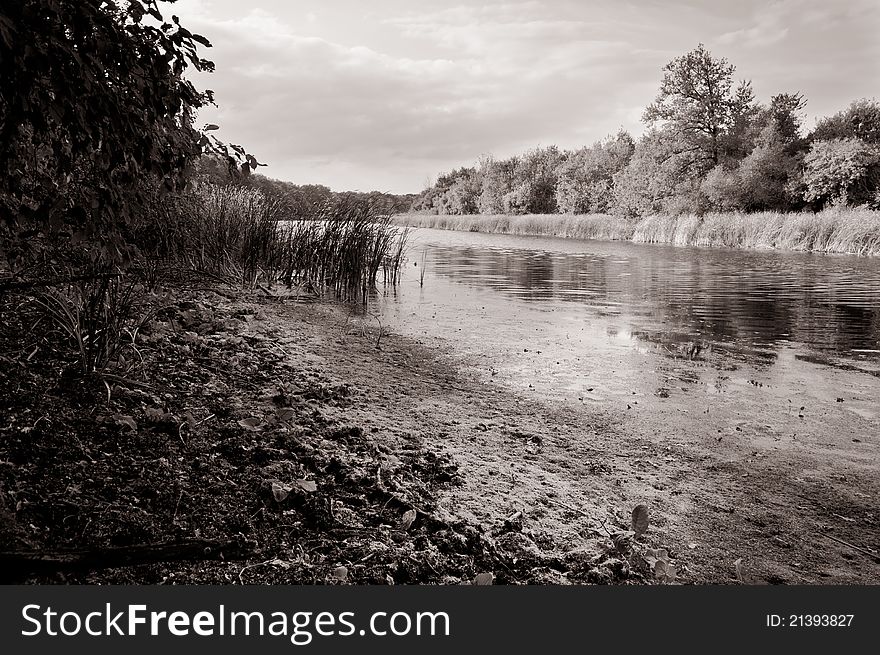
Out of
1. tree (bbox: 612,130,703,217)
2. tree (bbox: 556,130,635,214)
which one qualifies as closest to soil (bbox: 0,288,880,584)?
tree (bbox: 612,130,703,217)

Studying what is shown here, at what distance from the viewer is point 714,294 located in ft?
46.1

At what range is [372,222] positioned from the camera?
1256cm

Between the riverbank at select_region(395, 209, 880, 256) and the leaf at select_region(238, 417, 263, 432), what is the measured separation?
16.5 metres

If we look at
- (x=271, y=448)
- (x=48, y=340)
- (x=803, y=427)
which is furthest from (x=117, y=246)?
(x=803, y=427)

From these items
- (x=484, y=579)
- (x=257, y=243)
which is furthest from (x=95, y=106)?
(x=257, y=243)

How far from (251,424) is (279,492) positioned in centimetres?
84

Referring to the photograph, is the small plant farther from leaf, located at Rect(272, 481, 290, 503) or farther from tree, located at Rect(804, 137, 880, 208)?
tree, located at Rect(804, 137, 880, 208)

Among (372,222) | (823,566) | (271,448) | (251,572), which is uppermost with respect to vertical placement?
(372,222)

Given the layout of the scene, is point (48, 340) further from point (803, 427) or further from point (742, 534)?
point (803, 427)

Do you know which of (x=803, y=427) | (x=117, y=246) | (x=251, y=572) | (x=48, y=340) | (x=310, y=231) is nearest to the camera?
(x=251, y=572)

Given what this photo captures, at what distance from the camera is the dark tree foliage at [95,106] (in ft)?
6.91

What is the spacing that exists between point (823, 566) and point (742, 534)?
1.24 feet

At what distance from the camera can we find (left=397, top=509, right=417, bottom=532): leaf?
2900 millimetres

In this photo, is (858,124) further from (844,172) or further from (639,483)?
(639,483)
